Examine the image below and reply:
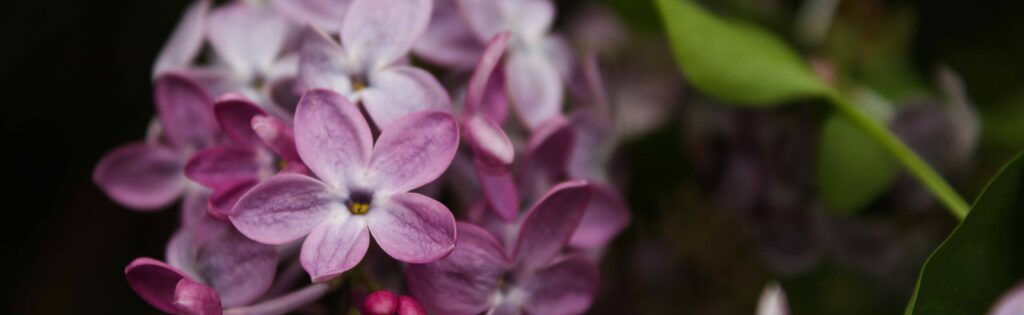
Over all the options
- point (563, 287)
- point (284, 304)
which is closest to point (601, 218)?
point (563, 287)

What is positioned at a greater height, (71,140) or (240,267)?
(240,267)

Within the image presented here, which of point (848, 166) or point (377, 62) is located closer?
point (377, 62)

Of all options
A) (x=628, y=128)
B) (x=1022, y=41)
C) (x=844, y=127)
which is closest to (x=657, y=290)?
(x=628, y=128)

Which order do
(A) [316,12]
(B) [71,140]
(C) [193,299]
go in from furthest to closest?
(B) [71,140], (A) [316,12], (C) [193,299]

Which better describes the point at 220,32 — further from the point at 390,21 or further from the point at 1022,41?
the point at 1022,41

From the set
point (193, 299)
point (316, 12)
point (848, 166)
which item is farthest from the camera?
point (848, 166)

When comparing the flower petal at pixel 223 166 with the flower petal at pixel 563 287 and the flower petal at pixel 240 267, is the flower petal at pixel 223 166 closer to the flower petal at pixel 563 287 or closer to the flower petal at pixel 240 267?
the flower petal at pixel 240 267

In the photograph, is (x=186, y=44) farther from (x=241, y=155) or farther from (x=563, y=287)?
(x=563, y=287)

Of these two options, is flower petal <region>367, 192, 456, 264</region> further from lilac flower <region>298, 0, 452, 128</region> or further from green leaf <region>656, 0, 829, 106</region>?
green leaf <region>656, 0, 829, 106</region>
